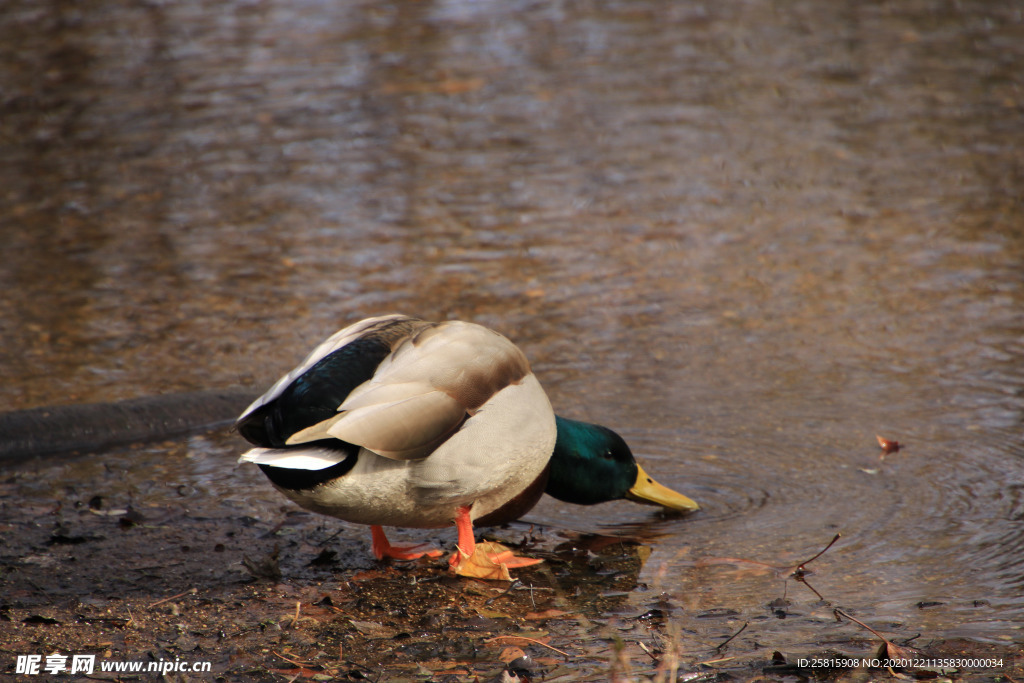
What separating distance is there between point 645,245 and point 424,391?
378 centimetres

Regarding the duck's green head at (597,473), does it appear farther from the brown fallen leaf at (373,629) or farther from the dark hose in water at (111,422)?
the dark hose in water at (111,422)

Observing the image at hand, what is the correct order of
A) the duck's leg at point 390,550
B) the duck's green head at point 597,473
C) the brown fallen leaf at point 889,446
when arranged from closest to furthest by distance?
the duck's leg at point 390,550, the duck's green head at point 597,473, the brown fallen leaf at point 889,446

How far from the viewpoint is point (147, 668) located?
2846mm

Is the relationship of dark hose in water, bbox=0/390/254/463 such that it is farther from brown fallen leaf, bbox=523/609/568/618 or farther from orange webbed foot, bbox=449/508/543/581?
brown fallen leaf, bbox=523/609/568/618

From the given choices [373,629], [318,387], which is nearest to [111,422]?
[318,387]

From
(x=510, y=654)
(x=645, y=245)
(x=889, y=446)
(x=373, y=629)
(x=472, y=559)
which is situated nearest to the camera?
(x=510, y=654)

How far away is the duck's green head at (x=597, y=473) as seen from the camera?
3.77 m

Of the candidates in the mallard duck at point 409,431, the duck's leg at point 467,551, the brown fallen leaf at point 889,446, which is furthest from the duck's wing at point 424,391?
the brown fallen leaf at point 889,446

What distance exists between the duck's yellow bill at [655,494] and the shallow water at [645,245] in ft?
0.23

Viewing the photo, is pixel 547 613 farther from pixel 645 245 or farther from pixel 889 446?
pixel 645 245

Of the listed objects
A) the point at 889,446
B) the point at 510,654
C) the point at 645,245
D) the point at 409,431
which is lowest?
the point at 645,245

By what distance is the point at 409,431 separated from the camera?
3035mm

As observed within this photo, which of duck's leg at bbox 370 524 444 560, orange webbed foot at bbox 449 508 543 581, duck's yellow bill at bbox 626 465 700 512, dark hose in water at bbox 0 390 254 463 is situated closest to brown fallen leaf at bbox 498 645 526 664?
orange webbed foot at bbox 449 508 543 581

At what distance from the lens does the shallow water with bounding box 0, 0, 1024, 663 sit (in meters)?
3.91
